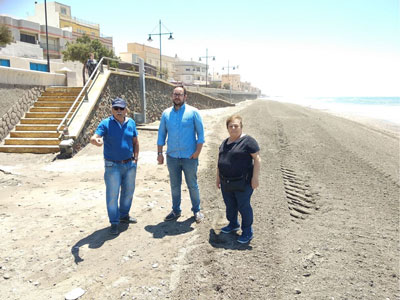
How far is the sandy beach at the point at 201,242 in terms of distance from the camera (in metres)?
2.93

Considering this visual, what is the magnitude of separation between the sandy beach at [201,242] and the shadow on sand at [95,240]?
0.05ft

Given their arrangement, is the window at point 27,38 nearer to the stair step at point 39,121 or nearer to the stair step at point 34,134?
the stair step at point 39,121

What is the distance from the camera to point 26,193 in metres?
5.82

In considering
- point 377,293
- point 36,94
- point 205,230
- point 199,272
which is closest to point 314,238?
point 377,293

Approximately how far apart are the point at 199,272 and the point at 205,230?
1.04m

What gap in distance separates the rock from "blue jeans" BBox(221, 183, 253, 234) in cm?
191

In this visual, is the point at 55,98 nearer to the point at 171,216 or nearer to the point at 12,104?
the point at 12,104

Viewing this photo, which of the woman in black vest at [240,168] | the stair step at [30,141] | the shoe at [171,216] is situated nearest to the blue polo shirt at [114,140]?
the shoe at [171,216]

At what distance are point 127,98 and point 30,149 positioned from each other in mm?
6439

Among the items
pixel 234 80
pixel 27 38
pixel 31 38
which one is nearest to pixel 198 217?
pixel 27 38

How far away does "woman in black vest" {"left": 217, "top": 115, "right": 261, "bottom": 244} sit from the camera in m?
3.51

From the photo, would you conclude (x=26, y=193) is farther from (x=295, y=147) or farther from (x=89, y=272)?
(x=295, y=147)

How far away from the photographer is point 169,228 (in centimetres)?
428

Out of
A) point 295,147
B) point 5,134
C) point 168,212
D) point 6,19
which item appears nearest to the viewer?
point 168,212
